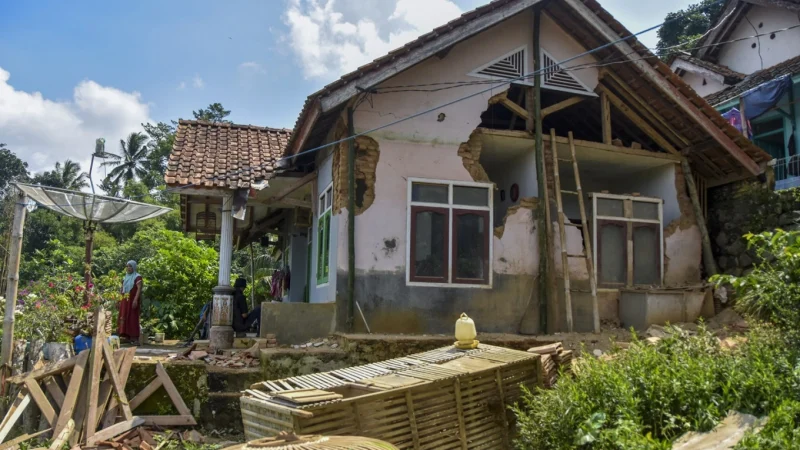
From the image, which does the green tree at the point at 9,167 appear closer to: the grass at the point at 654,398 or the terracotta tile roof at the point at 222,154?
the terracotta tile roof at the point at 222,154

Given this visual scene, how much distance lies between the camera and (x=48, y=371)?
7.40 meters

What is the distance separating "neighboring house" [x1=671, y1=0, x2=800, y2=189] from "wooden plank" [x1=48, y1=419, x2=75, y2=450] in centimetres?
1452

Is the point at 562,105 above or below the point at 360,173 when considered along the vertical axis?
above

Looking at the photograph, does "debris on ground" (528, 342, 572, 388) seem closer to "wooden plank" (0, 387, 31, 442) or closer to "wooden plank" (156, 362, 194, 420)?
"wooden plank" (156, 362, 194, 420)

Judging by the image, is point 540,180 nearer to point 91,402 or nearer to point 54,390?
point 91,402

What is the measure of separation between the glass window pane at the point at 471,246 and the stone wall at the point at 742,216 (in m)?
4.25

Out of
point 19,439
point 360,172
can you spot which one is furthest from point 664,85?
point 19,439

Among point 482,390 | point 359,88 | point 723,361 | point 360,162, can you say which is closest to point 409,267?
point 360,162

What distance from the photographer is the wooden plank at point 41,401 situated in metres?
7.14

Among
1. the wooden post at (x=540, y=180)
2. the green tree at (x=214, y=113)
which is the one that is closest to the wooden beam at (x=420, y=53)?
the wooden post at (x=540, y=180)

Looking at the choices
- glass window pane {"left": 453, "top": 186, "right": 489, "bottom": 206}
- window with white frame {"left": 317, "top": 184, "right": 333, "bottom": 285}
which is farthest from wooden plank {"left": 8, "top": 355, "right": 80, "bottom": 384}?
glass window pane {"left": 453, "top": 186, "right": 489, "bottom": 206}

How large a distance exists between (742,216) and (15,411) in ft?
37.0

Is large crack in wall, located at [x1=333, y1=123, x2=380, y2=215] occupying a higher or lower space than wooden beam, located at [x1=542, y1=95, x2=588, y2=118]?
lower

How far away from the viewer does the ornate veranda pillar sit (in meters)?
10.2
